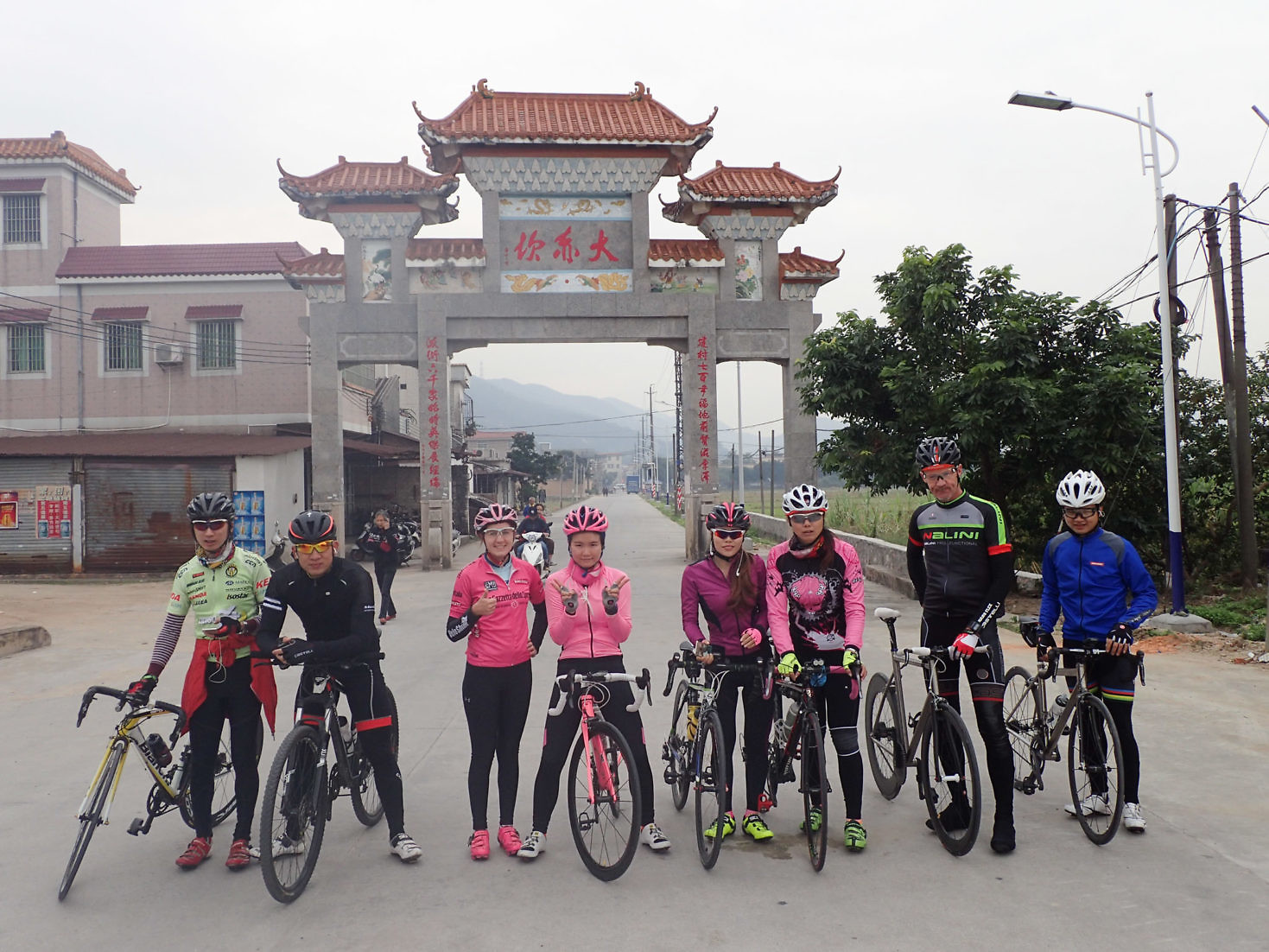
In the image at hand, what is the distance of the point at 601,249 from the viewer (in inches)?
862

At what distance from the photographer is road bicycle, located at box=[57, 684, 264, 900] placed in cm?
451

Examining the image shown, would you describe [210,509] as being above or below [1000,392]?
below

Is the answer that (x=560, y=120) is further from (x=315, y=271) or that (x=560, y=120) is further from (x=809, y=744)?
(x=809, y=744)

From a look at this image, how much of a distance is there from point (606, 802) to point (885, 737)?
206 centimetres

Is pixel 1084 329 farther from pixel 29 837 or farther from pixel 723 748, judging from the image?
pixel 29 837

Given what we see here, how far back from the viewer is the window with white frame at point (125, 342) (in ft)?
82.3

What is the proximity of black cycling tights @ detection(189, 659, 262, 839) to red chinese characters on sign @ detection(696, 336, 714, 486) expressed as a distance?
17.9 m

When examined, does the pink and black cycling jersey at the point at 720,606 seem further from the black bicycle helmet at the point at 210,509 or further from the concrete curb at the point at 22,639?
the concrete curb at the point at 22,639

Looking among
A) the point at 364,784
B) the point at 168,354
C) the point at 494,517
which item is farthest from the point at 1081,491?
the point at 168,354

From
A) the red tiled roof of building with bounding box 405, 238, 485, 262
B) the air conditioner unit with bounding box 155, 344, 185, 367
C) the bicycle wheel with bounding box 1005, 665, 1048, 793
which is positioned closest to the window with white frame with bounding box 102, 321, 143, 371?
the air conditioner unit with bounding box 155, 344, 185, 367

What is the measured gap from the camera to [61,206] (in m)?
25.3

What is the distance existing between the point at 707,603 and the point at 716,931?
64.7 inches

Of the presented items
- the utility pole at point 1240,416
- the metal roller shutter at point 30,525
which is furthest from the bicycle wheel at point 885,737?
the metal roller shutter at point 30,525

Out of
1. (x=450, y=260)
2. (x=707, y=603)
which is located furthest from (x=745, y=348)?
(x=707, y=603)
